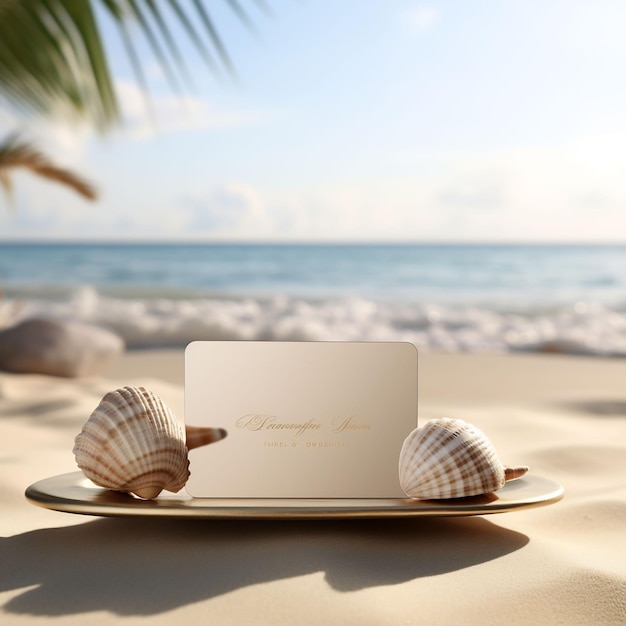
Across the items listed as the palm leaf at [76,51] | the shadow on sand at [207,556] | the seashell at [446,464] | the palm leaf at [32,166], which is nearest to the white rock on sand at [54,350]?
the palm leaf at [32,166]

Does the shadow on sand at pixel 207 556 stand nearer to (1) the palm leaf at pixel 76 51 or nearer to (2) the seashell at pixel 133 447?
(2) the seashell at pixel 133 447

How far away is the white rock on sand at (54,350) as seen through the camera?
14.6 feet

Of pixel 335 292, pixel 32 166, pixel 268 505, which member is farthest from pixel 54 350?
pixel 335 292

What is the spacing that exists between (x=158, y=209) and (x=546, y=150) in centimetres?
787

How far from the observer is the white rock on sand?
446cm

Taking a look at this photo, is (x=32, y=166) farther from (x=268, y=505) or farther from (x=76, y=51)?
(x=268, y=505)

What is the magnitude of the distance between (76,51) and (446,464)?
5.49 ft

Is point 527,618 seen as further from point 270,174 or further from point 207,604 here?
point 270,174

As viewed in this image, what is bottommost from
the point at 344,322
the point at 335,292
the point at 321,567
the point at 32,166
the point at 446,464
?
the point at 321,567

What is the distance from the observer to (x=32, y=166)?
160 inches

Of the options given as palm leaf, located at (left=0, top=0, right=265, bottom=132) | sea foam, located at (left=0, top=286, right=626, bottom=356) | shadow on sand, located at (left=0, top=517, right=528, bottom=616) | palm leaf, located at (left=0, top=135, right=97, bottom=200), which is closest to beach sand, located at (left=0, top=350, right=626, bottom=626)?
shadow on sand, located at (left=0, top=517, right=528, bottom=616)

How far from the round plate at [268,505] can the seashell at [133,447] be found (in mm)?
24

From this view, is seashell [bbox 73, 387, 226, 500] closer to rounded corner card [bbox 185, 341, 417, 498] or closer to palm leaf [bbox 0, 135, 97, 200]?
rounded corner card [bbox 185, 341, 417, 498]

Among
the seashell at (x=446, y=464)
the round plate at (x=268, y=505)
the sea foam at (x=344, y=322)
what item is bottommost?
the round plate at (x=268, y=505)
